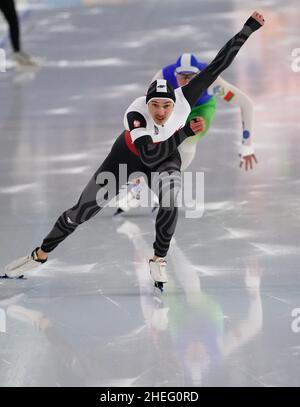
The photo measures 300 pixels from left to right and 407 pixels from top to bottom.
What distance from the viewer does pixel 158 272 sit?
23.0 feet

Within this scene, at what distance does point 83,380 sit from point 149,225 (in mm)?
2630

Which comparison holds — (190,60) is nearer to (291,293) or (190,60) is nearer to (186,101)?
(186,101)

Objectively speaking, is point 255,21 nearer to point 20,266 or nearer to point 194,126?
point 194,126

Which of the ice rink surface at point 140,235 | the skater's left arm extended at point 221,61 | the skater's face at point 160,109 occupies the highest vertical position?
the skater's left arm extended at point 221,61

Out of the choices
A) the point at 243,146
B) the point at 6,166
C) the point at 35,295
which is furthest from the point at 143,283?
the point at 6,166

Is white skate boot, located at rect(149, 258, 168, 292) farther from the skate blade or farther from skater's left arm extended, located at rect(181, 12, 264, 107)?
skater's left arm extended, located at rect(181, 12, 264, 107)

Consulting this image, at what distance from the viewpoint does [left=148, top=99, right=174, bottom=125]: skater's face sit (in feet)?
22.5

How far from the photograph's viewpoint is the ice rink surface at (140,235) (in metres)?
6.04

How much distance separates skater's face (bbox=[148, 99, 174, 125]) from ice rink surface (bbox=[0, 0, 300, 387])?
1.04m

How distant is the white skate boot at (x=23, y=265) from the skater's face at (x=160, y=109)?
1.13 metres

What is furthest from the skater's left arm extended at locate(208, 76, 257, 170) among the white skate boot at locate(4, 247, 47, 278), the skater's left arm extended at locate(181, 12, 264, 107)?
the white skate boot at locate(4, 247, 47, 278)

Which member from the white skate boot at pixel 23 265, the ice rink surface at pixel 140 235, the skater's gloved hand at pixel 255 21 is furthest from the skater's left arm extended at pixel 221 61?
the white skate boot at pixel 23 265

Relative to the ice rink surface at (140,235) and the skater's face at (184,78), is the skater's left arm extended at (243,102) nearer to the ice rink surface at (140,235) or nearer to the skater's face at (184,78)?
the skater's face at (184,78)

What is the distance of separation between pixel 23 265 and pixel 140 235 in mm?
1129
